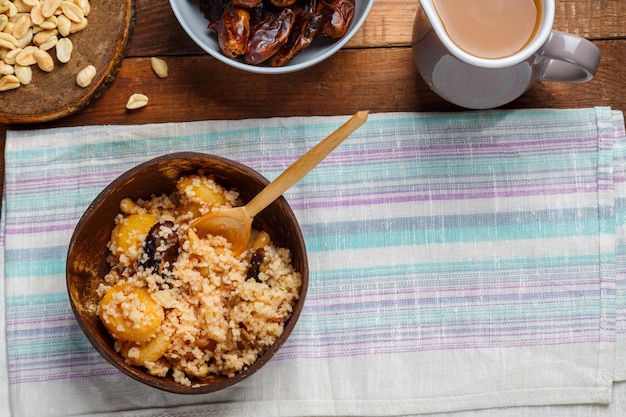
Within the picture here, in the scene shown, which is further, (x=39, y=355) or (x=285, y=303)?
(x=39, y=355)

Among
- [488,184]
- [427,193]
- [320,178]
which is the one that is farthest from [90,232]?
[488,184]

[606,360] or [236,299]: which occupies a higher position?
[236,299]

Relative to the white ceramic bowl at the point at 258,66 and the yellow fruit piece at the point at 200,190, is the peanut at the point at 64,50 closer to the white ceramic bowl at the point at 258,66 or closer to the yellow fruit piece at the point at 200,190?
the white ceramic bowl at the point at 258,66

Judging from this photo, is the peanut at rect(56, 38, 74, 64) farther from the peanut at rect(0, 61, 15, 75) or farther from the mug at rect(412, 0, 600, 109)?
the mug at rect(412, 0, 600, 109)

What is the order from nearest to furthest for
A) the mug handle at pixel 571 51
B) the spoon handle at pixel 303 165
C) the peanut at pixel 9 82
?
the spoon handle at pixel 303 165
the mug handle at pixel 571 51
the peanut at pixel 9 82

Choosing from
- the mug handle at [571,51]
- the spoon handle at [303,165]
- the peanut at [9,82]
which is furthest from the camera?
the peanut at [9,82]

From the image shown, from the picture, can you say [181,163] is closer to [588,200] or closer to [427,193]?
[427,193]

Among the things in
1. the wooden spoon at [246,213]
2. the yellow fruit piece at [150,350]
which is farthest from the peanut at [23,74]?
the yellow fruit piece at [150,350]
